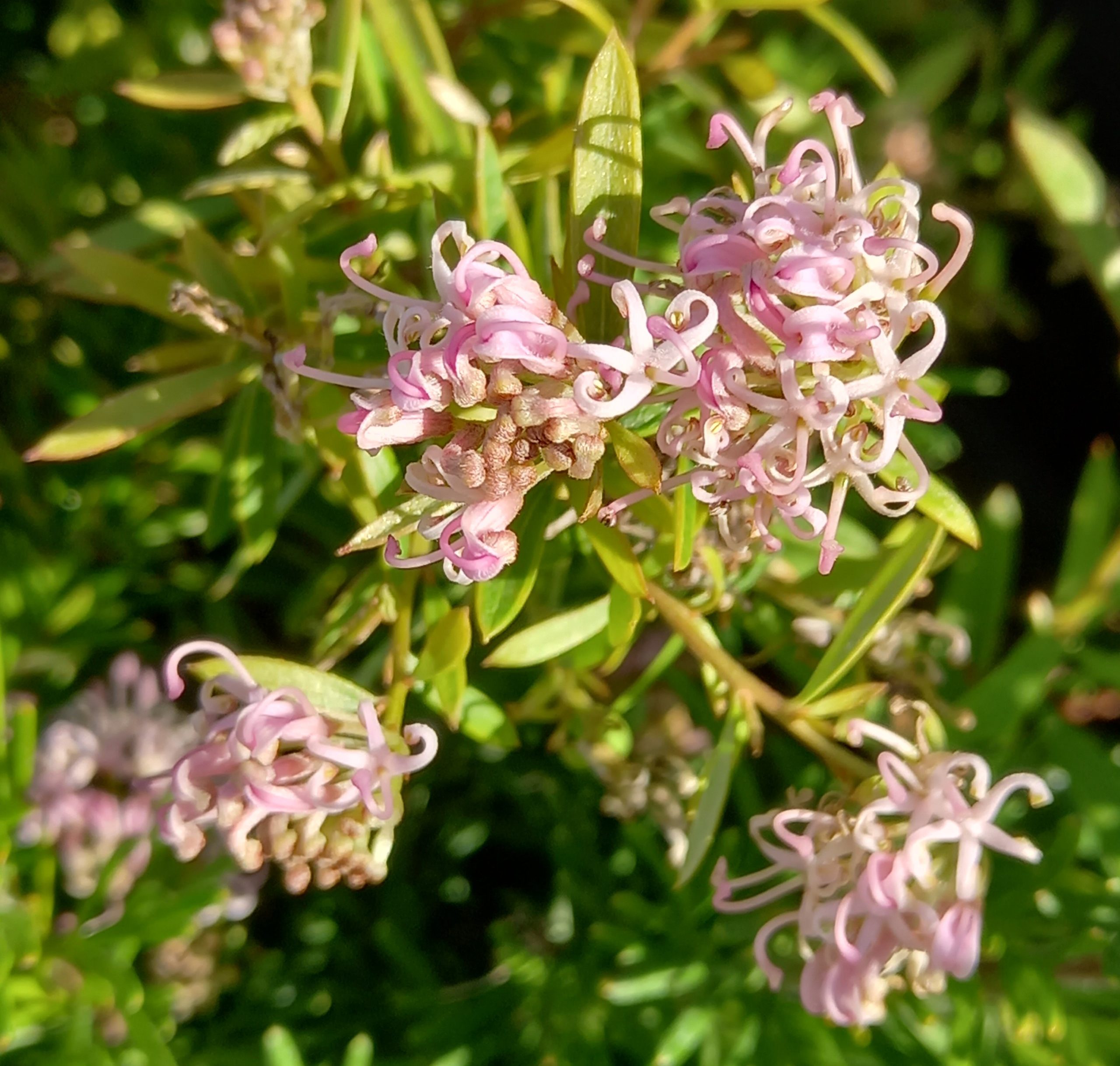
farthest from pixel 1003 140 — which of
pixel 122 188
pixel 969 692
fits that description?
pixel 122 188

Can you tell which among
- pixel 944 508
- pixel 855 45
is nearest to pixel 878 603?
pixel 944 508

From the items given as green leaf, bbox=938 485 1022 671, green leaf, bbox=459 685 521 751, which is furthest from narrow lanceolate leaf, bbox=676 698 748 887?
green leaf, bbox=938 485 1022 671

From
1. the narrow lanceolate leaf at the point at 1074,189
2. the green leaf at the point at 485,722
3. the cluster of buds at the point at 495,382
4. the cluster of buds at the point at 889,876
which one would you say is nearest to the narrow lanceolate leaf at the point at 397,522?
the cluster of buds at the point at 495,382

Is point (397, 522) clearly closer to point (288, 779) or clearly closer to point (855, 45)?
point (288, 779)

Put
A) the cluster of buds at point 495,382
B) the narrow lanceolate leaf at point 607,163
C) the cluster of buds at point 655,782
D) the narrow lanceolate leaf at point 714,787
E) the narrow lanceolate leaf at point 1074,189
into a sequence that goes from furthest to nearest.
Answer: the narrow lanceolate leaf at point 1074,189 → the cluster of buds at point 655,782 → the narrow lanceolate leaf at point 714,787 → the narrow lanceolate leaf at point 607,163 → the cluster of buds at point 495,382

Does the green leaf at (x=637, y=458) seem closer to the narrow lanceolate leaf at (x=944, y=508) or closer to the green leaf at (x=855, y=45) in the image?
the narrow lanceolate leaf at (x=944, y=508)

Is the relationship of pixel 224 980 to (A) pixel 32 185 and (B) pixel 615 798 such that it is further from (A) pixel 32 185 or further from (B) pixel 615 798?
(A) pixel 32 185
